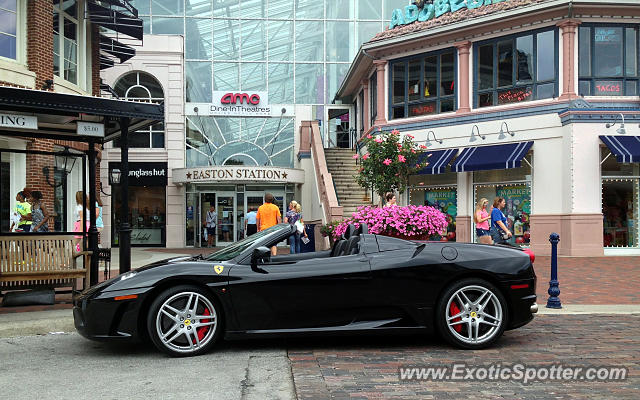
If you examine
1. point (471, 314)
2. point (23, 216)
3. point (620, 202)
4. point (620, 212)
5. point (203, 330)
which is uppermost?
point (620, 202)

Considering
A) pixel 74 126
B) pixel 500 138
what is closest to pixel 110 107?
pixel 74 126

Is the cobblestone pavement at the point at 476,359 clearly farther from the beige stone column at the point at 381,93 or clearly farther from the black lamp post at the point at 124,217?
the beige stone column at the point at 381,93

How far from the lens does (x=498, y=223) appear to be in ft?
40.3

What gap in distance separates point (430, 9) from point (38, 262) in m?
16.9

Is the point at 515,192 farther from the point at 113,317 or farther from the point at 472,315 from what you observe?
the point at 113,317

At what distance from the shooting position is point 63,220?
→ 9016 millimetres

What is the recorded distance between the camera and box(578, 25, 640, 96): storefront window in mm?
17703

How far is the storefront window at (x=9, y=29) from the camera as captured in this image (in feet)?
44.9

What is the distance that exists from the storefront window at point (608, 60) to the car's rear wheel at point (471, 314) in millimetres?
14144

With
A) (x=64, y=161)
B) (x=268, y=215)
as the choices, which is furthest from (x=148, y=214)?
(x=64, y=161)

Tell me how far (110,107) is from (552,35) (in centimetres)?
1471

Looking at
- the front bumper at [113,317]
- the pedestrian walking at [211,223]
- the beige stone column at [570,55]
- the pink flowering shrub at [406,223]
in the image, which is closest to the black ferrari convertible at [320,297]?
the front bumper at [113,317]

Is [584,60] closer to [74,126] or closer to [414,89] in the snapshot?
[414,89]

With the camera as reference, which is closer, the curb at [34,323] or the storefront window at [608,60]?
the curb at [34,323]
